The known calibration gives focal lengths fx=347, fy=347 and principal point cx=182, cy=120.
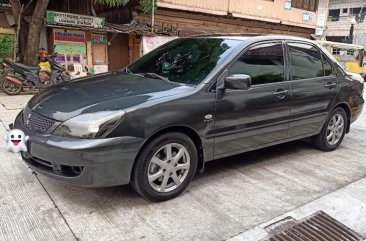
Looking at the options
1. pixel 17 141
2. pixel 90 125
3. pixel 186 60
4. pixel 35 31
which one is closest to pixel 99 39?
pixel 35 31

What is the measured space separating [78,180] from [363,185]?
9.95 ft

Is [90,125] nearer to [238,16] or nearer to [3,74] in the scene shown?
[3,74]

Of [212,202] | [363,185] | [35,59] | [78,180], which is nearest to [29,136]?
[78,180]

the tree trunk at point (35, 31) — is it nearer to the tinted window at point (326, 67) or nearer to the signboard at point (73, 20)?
the signboard at point (73, 20)

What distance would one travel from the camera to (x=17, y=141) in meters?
3.09

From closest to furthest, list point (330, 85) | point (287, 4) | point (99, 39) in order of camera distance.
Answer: point (330, 85)
point (99, 39)
point (287, 4)

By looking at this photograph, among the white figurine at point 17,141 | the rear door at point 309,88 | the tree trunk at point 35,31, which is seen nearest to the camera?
the white figurine at point 17,141

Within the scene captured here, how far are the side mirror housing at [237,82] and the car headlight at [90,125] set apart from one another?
1.13 metres

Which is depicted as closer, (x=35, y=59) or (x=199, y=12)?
(x=35, y=59)

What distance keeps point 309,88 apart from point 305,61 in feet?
1.23

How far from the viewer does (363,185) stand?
385 centimetres

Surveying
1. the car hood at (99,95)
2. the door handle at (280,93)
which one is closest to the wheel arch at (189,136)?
the car hood at (99,95)

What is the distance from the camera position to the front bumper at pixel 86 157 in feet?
9.06

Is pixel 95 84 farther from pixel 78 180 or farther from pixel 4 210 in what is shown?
pixel 4 210
